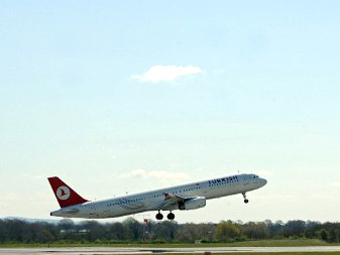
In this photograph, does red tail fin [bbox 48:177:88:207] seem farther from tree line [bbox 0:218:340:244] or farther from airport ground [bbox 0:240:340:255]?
airport ground [bbox 0:240:340:255]

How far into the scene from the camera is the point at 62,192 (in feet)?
388

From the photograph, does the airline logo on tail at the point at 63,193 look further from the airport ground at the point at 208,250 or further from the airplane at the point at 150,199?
the airport ground at the point at 208,250

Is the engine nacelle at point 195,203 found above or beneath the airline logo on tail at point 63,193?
beneath

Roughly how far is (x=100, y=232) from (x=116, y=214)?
484 inches

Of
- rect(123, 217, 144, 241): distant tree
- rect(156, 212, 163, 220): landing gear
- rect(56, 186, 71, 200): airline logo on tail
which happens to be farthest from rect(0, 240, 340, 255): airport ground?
rect(123, 217, 144, 241): distant tree

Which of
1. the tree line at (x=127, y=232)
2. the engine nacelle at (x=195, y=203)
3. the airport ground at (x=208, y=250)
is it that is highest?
the engine nacelle at (x=195, y=203)

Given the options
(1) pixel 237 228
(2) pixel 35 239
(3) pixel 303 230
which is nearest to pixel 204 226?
(1) pixel 237 228

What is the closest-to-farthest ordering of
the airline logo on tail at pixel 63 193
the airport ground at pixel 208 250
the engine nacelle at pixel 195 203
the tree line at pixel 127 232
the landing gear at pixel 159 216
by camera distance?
the airport ground at pixel 208 250 → the airline logo on tail at pixel 63 193 → the engine nacelle at pixel 195 203 → the landing gear at pixel 159 216 → the tree line at pixel 127 232

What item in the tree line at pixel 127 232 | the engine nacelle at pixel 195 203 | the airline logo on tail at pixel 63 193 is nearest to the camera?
Answer: the airline logo on tail at pixel 63 193

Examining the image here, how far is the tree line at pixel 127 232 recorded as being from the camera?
126 metres

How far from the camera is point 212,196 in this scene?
395ft

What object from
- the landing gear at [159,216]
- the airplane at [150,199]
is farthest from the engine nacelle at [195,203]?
the landing gear at [159,216]

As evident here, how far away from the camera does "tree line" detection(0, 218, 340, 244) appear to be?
12650 centimetres

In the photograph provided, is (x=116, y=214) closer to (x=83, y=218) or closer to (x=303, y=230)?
(x=83, y=218)
